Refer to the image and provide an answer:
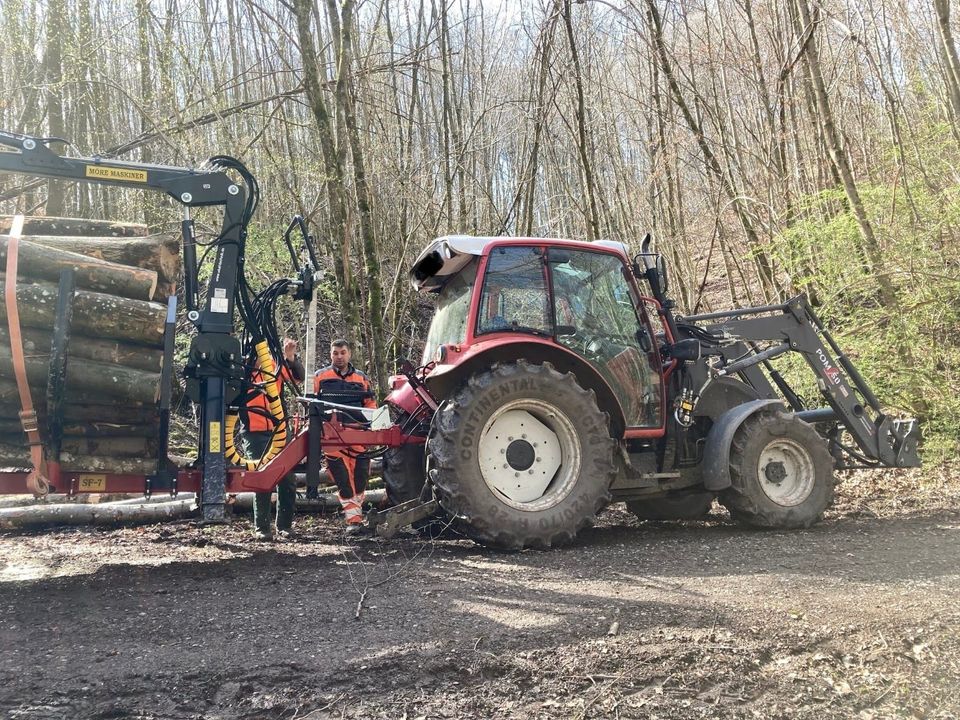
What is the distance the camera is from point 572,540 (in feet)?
16.3

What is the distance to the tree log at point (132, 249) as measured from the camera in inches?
178

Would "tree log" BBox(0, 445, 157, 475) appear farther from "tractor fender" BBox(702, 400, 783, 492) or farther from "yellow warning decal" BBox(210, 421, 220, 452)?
"tractor fender" BBox(702, 400, 783, 492)

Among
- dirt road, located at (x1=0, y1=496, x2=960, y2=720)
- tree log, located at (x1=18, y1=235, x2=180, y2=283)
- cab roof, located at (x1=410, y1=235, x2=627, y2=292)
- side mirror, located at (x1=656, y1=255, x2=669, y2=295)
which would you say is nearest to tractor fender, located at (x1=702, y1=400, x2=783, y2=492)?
dirt road, located at (x1=0, y1=496, x2=960, y2=720)

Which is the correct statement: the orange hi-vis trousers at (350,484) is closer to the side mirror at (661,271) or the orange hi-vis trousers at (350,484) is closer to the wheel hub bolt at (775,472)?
the side mirror at (661,271)

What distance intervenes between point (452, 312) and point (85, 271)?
2.45m

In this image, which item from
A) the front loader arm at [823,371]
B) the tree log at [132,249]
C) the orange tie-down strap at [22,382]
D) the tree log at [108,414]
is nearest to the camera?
the orange tie-down strap at [22,382]

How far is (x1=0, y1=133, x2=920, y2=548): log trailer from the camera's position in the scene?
15.6 ft

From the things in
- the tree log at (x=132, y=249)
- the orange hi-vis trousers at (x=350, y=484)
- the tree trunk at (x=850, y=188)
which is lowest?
the orange hi-vis trousers at (x=350, y=484)

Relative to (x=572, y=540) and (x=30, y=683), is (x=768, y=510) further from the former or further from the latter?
(x=30, y=683)

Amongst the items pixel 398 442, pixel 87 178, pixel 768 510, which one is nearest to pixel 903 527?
pixel 768 510

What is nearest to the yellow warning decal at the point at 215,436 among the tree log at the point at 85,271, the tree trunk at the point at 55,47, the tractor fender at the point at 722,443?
the tree log at the point at 85,271

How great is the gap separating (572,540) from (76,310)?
3365 mm

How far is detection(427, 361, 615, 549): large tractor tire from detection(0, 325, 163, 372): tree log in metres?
1.80

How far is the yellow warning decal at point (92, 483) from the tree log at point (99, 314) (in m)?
0.84
